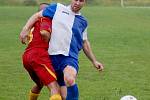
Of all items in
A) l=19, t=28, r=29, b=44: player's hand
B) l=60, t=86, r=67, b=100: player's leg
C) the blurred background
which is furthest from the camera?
the blurred background

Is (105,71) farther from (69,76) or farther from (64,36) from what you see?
(69,76)

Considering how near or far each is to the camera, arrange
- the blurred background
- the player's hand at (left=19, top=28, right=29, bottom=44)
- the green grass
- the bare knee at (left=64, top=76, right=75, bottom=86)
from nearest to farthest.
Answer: the bare knee at (left=64, top=76, right=75, bottom=86) < the player's hand at (left=19, top=28, right=29, bottom=44) < the green grass < the blurred background

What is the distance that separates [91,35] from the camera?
21703 millimetres

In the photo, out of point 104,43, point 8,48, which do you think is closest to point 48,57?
point 8,48

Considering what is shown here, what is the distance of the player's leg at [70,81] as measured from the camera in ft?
21.6

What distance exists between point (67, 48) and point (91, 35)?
14787 mm

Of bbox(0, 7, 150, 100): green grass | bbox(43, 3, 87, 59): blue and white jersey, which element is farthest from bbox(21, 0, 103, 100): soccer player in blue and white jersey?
bbox(0, 7, 150, 100): green grass

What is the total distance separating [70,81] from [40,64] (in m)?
0.52

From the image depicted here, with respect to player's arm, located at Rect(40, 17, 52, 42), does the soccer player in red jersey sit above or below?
below

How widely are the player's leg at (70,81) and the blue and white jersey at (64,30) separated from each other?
0.28 m

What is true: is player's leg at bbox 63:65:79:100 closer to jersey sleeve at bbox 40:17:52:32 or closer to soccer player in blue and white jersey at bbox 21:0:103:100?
soccer player in blue and white jersey at bbox 21:0:103:100

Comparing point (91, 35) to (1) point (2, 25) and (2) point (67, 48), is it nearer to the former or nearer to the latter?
(1) point (2, 25)

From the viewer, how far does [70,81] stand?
21.5ft

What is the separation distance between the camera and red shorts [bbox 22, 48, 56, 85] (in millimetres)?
6773
